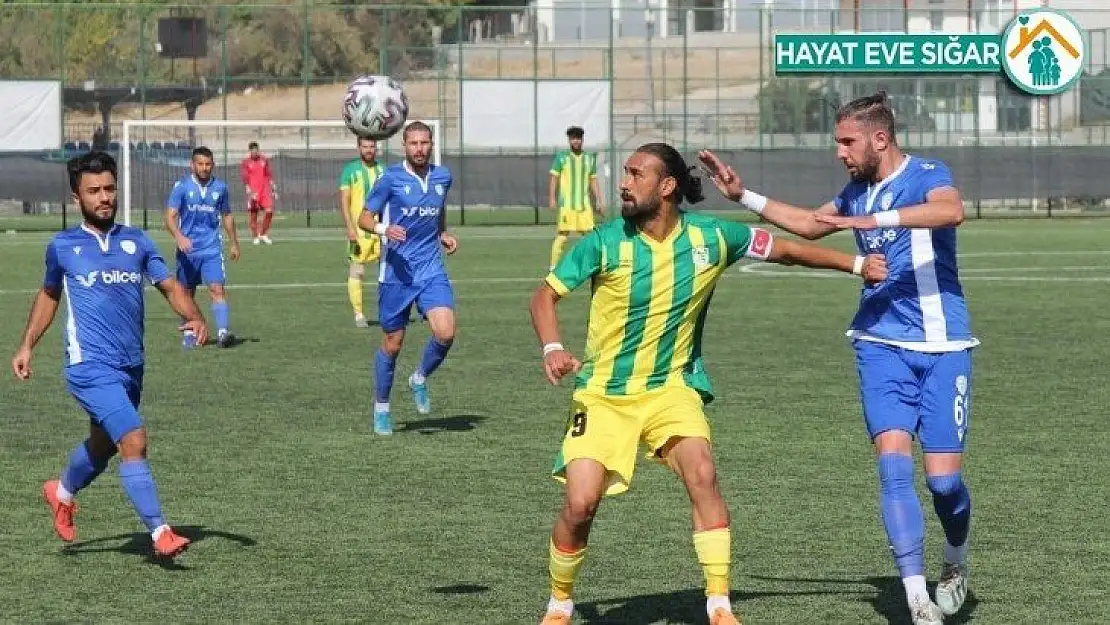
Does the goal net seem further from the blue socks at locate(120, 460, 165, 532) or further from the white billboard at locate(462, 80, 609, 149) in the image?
the blue socks at locate(120, 460, 165, 532)

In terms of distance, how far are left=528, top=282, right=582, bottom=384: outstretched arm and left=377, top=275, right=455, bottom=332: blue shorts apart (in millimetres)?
6754

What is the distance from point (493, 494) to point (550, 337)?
3911mm

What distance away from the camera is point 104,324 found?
31.6ft

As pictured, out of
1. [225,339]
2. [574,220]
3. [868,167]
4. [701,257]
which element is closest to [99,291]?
[701,257]

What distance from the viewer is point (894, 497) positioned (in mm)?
7969

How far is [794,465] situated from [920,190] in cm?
443

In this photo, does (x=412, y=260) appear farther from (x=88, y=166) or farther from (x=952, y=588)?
(x=952, y=588)

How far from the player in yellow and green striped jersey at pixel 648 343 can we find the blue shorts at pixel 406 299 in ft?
21.5

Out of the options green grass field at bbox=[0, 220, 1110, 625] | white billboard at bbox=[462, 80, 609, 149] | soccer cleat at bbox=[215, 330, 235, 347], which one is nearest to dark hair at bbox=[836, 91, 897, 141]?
green grass field at bbox=[0, 220, 1110, 625]

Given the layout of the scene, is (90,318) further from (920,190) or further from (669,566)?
(920,190)

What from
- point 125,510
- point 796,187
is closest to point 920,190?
point 125,510

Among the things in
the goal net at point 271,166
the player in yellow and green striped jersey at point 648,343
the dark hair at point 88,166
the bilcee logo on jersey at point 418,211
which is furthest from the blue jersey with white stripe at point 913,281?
the goal net at point 271,166

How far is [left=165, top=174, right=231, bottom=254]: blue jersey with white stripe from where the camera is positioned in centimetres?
2123

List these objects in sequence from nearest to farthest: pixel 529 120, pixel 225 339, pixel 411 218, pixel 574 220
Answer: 1. pixel 411 218
2. pixel 225 339
3. pixel 574 220
4. pixel 529 120
